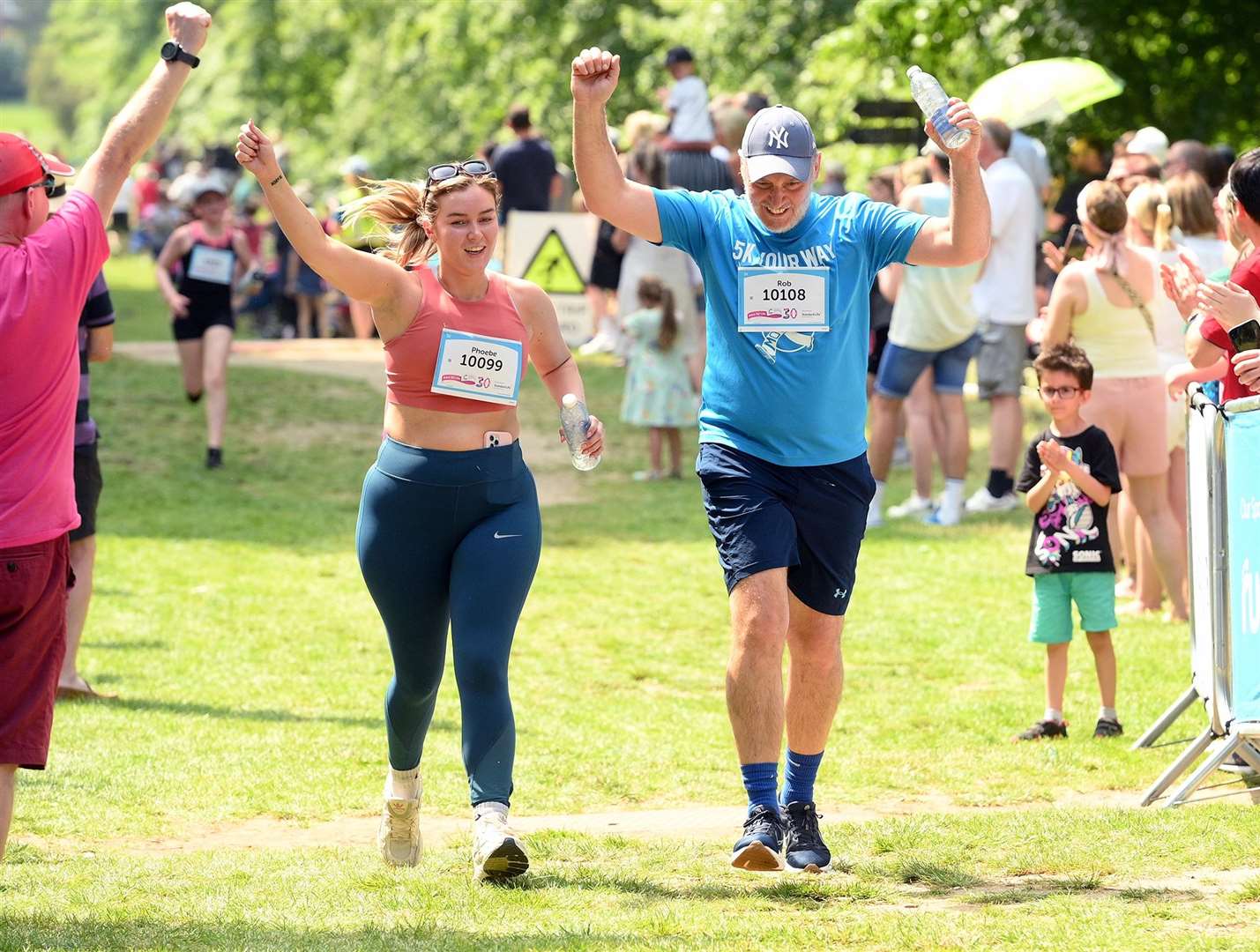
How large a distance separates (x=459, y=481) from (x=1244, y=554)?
2464 millimetres

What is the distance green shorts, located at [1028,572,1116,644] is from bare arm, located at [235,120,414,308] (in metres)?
3.20

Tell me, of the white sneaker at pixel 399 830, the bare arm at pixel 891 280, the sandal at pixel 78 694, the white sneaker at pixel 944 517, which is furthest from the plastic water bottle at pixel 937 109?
the white sneaker at pixel 944 517

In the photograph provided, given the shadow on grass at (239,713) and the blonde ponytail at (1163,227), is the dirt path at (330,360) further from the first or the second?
the shadow on grass at (239,713)

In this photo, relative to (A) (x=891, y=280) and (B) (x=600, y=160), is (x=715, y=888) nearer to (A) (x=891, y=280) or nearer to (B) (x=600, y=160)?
(B) (x=600, y=160)

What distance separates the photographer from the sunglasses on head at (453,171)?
18.1 feet

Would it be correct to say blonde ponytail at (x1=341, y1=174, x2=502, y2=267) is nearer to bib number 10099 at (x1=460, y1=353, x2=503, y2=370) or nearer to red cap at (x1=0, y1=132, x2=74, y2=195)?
bib number 10099 at (x1=460, y1=353, x2=503, y2=370)

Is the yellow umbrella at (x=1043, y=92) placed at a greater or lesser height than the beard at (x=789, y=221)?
greater

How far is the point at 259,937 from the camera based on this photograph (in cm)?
477

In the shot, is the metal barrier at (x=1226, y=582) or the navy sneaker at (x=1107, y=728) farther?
the navy sneaker at (x=1107, y=728)

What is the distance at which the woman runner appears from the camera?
5344 millimetres

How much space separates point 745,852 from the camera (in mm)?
5270

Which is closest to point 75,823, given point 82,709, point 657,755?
point 82,709

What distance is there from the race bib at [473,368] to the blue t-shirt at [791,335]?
614mm

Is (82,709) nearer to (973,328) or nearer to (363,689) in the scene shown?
(363,689)
